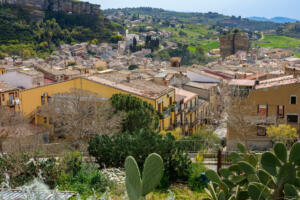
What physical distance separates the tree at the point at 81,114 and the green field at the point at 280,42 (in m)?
121

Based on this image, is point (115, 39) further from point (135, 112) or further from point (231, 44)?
point (135, 112)

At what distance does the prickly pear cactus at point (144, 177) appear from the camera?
3945 mm

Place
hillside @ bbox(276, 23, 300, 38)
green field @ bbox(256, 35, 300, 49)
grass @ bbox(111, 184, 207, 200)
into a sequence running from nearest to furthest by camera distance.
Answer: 1. grass @ bbox(111, 184, 207, 200)
2. green field @ bbox(256, 35, 300, 49)
3. hillside @ bbox(276, 23, 300, 38)

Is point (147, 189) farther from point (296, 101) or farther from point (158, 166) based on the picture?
point (296, 101)

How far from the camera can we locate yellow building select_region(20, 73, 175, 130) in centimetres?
2245

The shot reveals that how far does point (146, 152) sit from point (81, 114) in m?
10.6

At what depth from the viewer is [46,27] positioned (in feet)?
344

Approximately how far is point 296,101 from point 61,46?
85738mm

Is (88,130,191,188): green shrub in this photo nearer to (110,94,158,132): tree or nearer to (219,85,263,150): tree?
(110,94,158,132): tree

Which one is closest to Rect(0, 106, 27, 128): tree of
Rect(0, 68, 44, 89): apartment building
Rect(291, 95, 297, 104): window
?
Rect(0, 68, 44, 89): apartment building

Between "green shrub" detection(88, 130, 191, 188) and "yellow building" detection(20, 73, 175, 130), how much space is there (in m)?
10.6

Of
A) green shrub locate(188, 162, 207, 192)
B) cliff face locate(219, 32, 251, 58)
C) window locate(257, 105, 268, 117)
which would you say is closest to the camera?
green shrub locate(188, 162, 207, 192)

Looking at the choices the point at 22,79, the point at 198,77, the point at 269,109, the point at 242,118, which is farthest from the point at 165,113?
the point at 198,77

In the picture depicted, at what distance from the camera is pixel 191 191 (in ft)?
31.9
